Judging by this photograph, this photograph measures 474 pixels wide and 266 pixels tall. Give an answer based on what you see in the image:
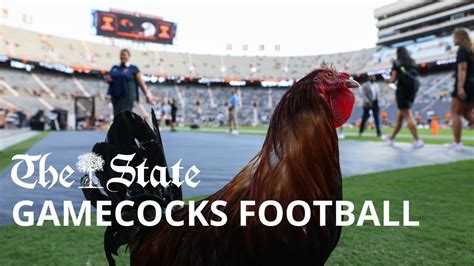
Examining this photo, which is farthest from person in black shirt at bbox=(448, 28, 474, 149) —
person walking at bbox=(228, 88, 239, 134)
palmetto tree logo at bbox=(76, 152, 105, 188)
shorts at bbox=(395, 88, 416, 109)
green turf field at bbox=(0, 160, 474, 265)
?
person walking at bbox=(228, 88, 239, 134)

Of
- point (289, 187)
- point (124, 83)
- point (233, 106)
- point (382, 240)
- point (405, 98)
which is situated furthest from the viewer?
point (233, 106)

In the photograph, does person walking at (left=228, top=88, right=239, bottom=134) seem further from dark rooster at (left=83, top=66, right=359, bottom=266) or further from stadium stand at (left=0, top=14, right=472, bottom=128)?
stadium stand at (left=0, top=14, right=472, bottom=128)

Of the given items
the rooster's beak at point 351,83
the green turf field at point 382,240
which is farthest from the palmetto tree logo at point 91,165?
the rooster's beak at point 351,83

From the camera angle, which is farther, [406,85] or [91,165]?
[406,85]

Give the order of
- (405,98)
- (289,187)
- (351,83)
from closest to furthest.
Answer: (289,187) < (351,83) < (405,98)

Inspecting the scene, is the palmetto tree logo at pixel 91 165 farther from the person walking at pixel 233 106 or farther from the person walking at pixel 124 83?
the person walking at pixel 233 106

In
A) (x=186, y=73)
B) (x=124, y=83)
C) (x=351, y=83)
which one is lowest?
(x=351, y=83)

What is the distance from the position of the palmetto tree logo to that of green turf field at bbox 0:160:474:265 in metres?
0.62

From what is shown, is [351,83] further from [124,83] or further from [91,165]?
[124,83]

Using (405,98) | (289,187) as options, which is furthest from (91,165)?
(405,98)

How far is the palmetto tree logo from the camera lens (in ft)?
5.44

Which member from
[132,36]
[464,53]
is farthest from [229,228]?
[132,36]

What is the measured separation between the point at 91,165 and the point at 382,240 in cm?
180

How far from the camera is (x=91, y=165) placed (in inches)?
65.9
